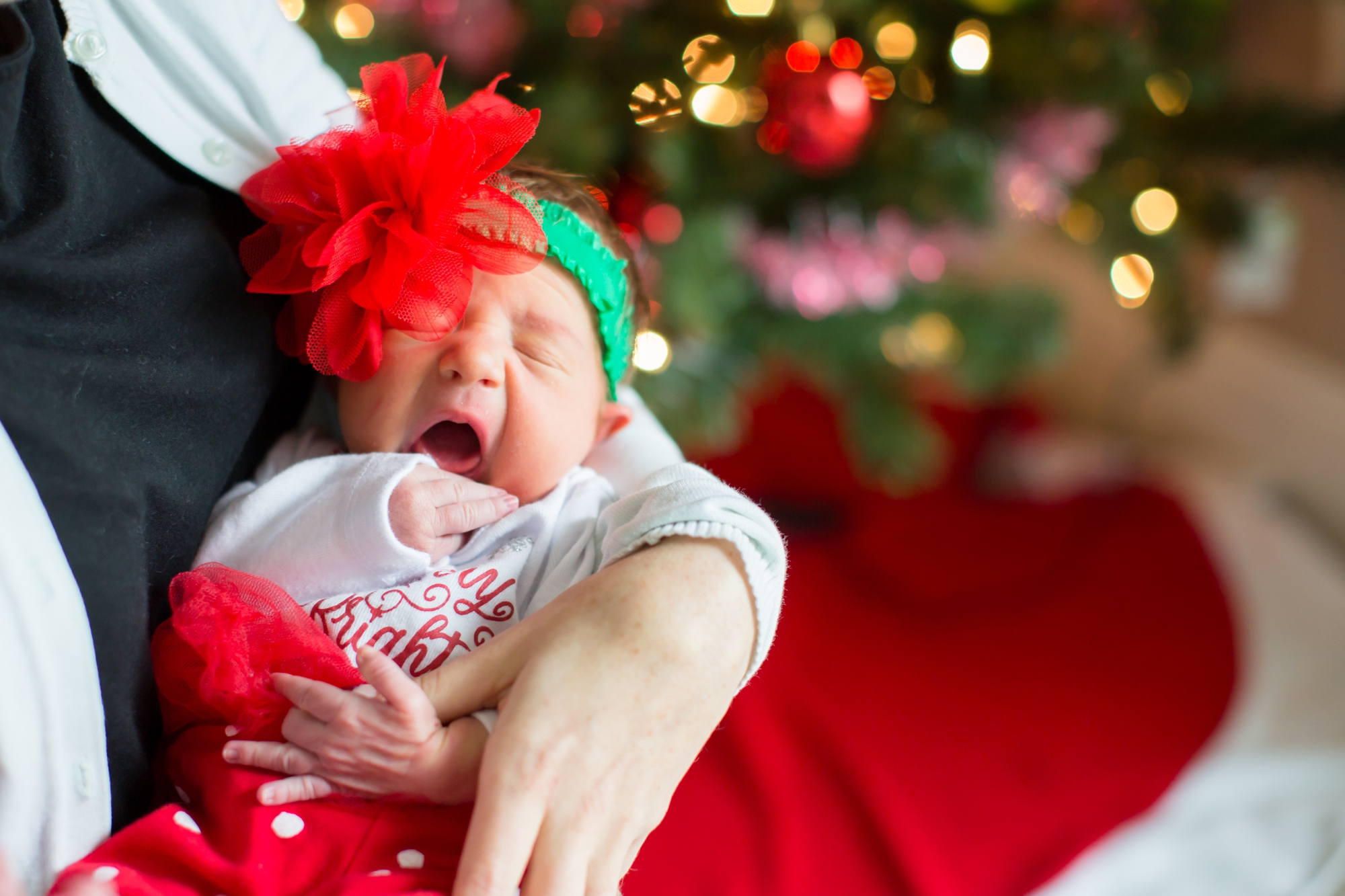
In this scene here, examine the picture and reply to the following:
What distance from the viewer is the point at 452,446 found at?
0.66 meters

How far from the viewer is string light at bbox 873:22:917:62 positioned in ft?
4.71

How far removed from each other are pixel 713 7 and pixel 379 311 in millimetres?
994

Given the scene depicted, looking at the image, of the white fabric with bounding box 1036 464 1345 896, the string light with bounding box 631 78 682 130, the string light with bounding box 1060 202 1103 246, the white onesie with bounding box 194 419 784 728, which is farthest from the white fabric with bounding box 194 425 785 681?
the string light with bounding box 1060 202 1103 246

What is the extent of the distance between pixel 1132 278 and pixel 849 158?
641 millimetres

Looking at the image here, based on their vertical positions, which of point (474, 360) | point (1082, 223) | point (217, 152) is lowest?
point (1082, 223)

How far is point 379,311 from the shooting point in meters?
0.61

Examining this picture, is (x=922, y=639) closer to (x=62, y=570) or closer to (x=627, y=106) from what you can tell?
(x=627, y=106)

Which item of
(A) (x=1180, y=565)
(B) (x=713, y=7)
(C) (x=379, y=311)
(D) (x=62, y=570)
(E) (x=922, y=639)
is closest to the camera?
(D) (x=62, y=570)

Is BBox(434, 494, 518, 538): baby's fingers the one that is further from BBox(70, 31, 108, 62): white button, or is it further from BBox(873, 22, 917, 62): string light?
BBox(873, 22, 917, 62): string light

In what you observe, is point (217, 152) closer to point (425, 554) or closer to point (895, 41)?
point (425, 554)

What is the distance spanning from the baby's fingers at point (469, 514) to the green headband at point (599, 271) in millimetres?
149

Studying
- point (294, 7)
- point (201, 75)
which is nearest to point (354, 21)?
point (294, 7)

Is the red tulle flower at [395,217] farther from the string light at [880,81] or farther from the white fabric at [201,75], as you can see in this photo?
the string light at [880,81]

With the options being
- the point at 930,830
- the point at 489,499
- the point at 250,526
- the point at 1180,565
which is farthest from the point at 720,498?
the point at 1180,565
